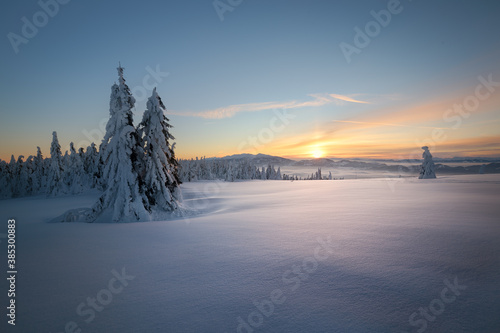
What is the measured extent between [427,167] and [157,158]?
5377 centimetres

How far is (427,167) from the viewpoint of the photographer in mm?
44750

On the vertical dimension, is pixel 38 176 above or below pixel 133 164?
below

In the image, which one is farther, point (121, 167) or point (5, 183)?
point (5, 183)

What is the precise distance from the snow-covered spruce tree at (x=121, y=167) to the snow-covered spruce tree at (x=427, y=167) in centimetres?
5433

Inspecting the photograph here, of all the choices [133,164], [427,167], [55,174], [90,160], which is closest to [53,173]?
[55,174]

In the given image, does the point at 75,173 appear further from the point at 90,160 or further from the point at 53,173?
the point at 90,160

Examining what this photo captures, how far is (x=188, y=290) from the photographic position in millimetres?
4070

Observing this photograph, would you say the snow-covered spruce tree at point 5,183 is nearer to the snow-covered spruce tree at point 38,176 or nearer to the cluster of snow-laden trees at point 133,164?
the snow-covered spruce tree at point 38,176

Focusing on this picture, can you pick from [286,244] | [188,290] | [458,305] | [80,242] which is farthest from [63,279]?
[458,305]

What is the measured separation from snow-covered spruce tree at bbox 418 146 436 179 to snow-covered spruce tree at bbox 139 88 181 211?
5211cm

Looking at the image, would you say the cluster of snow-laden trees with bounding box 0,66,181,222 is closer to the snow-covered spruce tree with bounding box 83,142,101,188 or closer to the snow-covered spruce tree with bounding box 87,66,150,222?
the snow-covered spruce tree with bounding box 87,66,150,222

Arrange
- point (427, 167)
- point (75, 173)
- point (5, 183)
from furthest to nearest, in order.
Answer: point (5, 183) < point (75, 173) < point (427, 167)

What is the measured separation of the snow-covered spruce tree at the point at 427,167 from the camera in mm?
44219

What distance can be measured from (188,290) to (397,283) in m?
4.06
